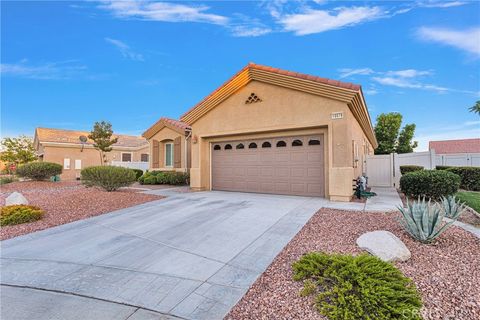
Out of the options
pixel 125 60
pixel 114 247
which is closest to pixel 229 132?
A: pixel 114 247

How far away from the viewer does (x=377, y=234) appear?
3881mm

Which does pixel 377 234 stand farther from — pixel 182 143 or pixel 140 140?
pixel 140 140

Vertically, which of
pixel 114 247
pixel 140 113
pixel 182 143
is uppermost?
pixel 140 113

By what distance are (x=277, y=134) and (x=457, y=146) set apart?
35367 mm

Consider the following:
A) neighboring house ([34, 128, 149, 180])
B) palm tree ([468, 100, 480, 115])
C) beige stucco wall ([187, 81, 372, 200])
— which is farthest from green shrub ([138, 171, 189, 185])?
palm tree ([468, 100, 480, 115])

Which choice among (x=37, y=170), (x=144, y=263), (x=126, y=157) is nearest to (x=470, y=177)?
(x=144, y=263)

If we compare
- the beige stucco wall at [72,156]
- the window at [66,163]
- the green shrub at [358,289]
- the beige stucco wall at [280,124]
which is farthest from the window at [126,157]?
the green shrub at [358,289]

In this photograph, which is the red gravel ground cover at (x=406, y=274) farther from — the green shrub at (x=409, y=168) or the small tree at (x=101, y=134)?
the small tree at (x=101, y=134)

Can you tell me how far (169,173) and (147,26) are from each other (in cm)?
836

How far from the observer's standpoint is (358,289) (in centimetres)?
248

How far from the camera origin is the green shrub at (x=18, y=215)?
6340 millimetres

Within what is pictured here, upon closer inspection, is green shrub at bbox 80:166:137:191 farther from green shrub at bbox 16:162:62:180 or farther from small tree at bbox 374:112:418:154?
small tree at bbox 374:112:418:154

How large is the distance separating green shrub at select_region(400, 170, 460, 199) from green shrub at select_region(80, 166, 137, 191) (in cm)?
1178

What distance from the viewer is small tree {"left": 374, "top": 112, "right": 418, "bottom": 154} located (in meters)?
28.8
